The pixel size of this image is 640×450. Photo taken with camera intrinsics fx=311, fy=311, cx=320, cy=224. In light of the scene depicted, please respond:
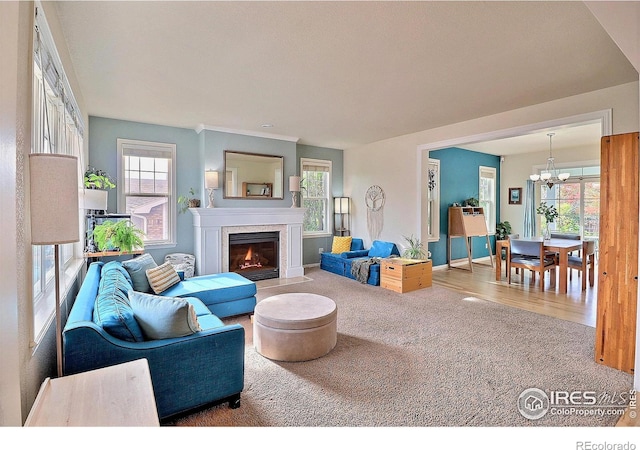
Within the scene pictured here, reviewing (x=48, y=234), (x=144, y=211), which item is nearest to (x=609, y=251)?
(x=48, y=234)

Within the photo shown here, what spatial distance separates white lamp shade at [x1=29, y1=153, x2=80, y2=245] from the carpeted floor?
51.3 inches

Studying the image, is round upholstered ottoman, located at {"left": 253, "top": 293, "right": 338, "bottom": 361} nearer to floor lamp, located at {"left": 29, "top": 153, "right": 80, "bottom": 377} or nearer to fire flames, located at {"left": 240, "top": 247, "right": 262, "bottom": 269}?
floor lamp, located at {"left": 29, "top": 153, "right": 80, "bottom": 377}

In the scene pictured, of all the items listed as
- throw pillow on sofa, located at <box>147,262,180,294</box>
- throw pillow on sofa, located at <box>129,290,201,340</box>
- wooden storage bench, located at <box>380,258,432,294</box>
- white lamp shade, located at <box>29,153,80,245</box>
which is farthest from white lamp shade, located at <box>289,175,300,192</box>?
white lamp shade, located at <box>29,153,80,245</box>

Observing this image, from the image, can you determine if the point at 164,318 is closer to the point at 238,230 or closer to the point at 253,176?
the point at 238,230

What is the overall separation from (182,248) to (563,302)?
5.75 m

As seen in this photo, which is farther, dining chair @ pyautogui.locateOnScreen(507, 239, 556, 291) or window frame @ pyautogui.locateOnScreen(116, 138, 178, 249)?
dining chair @ pyautogui.locateOnScreen(507, 239, 556, 291)

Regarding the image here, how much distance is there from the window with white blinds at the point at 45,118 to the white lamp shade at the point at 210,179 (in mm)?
2233

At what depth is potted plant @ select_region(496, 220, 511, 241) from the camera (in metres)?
7.64

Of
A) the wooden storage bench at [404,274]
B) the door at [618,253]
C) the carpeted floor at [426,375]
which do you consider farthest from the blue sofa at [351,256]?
the door at [618,253]

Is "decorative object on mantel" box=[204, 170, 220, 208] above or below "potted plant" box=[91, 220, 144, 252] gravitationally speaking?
above

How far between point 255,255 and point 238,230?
2.14ft

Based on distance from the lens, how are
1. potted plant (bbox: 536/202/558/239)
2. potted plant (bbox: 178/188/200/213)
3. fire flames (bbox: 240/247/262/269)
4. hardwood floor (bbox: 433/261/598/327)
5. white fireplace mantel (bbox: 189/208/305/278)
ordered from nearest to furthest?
hardwood floor (bbox: 433/261/598/327)
white fireplace mantel (bbox: 189/208/305/278)
potted plant (bbox: 178/188/200/213)
fire flames (bbox: 240/247/262/269)
potted plant (bbox: 536/202/558/239)

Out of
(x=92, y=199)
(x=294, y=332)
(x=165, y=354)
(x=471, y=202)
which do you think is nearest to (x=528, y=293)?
(x=471, y=202)
